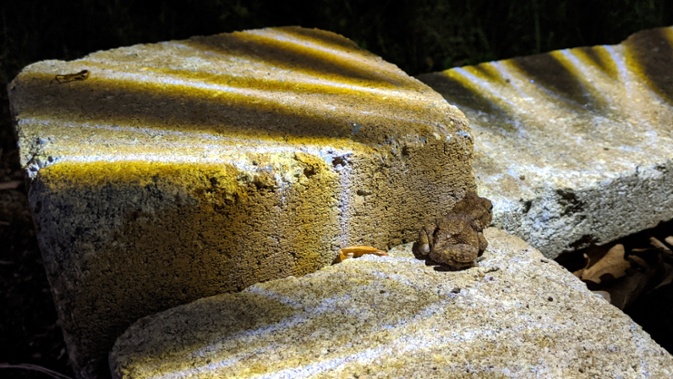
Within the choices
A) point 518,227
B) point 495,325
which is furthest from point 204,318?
point 518,227

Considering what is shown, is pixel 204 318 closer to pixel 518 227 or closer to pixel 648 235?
pixel 518 227

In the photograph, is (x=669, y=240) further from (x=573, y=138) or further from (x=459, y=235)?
(x=459, y=235)

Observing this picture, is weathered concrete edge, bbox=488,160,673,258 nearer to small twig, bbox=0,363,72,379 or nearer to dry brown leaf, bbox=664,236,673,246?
dry brown leaf, bbox=664,236,673,246

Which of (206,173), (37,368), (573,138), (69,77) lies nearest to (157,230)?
(206,173)

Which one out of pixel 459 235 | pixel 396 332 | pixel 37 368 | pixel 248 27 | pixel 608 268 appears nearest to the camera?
Answer: pixel 396 332

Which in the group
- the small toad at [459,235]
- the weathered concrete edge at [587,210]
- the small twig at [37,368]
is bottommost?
the small twig at [37,368]

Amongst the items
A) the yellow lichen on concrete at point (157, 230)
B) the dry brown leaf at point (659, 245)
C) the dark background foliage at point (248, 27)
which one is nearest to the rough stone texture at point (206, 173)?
the yellow lichen on concrete at point (157, 230)

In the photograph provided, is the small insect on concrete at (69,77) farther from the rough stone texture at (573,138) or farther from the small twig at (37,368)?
the rough stone texture at (573,138)
